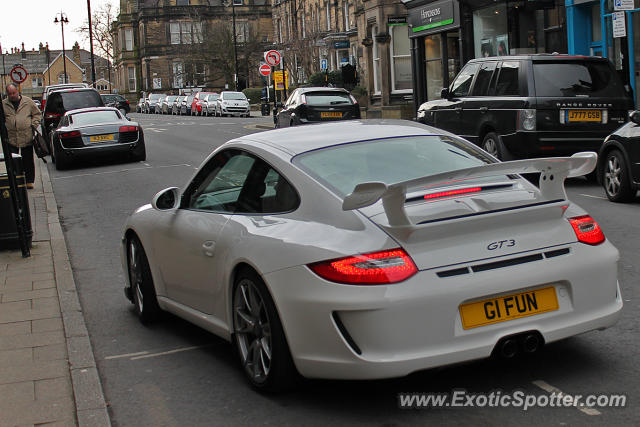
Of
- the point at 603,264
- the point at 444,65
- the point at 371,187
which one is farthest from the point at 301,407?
the point at 444,65

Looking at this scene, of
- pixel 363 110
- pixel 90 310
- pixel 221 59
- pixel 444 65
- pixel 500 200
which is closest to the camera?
pixel 500 200

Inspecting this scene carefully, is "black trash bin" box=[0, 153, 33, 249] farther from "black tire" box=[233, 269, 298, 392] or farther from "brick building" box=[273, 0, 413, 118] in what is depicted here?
"brick building" box=[273, 0, 413, 118]

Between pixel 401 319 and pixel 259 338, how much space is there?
1.01 meters

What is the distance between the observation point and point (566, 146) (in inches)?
559

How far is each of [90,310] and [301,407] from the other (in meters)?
3.41

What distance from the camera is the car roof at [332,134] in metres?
5.45

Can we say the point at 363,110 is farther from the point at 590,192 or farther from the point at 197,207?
the point at 197,207

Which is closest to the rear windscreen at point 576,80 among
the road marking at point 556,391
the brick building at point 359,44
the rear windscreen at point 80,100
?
the road marking at point 556,391

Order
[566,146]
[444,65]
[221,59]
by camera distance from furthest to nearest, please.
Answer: [221,59]
[444,65]
[566,146]

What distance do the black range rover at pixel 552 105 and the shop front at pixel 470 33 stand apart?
38.4ft

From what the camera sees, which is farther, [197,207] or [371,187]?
[197,207]

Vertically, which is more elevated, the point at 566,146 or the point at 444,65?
the point at 444,65

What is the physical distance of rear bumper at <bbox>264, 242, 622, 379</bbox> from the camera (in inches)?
168

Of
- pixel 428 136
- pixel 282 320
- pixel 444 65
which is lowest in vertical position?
pixel 282 320
